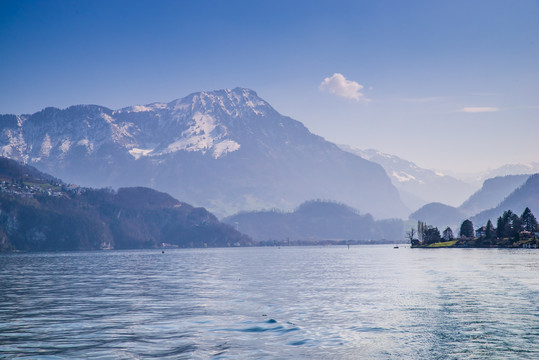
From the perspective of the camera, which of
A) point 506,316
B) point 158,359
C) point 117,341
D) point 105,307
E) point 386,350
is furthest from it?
point 105,307

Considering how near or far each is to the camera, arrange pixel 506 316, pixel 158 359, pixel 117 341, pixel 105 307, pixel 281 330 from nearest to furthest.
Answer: pixel 158 359 < pixel 117 341 < pixel 281 330 < pixel 506 316 < pixel 105 307

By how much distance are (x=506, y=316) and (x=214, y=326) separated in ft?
98.0

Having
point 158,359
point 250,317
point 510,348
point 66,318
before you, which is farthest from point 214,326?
point 510,348

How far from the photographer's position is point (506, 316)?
51.3 m

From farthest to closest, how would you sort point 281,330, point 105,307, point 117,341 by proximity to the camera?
point 105,307
point 281,330
point 117,341

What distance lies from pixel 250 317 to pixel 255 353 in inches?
642

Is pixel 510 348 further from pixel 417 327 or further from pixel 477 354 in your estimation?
pixel 417 327

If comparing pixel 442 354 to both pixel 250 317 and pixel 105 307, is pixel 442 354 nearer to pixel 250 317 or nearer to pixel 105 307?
pixel 250 317

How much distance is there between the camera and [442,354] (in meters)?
37.5

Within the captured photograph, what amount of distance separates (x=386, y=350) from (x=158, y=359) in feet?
57.2

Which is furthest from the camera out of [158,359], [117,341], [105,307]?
[105,307]

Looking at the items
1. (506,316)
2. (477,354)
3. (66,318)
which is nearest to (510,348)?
(477,354)

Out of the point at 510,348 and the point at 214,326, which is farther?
the point at 214,326

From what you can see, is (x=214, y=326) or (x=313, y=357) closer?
(x=313, y=357)
